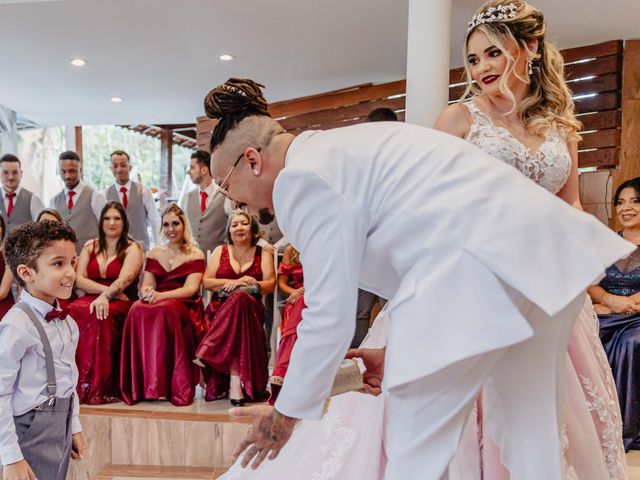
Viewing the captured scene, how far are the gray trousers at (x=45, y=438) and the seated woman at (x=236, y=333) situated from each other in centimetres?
176

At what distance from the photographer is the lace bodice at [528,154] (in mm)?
1995

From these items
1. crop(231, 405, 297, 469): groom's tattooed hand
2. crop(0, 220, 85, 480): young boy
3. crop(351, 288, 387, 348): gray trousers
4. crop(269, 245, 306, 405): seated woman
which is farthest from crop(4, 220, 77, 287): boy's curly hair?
crop(351, 288, 387, 348): gray trousers

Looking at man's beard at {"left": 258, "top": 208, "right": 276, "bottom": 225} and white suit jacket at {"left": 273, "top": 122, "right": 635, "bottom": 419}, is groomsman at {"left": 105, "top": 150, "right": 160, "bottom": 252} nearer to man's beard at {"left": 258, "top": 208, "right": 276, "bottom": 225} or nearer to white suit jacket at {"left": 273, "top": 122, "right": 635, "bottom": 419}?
man's beard at {"left": 258, "top": 208, "right": 276, "bottom": 225}

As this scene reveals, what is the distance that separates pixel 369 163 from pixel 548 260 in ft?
1.19

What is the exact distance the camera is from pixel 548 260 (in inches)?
44.3

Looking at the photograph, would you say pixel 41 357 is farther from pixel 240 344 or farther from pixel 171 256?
pixel 171 256

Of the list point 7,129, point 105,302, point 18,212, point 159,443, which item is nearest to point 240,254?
point 105,302

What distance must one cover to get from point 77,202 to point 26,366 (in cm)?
400

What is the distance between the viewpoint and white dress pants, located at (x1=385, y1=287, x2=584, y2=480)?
1.16m

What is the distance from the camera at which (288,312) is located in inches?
152

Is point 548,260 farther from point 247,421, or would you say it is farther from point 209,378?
point 209,378

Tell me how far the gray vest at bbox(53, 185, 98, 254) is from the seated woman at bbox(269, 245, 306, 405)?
2.28 m

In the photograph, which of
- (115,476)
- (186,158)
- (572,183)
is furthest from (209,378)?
(186,158)

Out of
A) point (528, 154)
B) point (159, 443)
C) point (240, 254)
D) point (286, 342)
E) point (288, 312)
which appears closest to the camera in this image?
point (528, 154)
